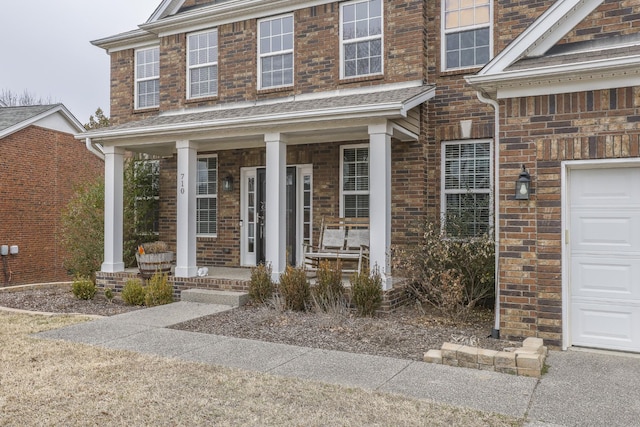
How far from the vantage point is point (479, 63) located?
9477mm

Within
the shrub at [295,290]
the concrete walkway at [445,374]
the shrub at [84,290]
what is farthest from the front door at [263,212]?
the concrete walkway at [445,374]

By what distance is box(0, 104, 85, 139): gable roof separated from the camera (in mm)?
15969

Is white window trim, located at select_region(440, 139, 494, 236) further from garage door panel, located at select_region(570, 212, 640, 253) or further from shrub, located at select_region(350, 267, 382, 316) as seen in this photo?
garage door panel, located at select_region(570, 212, 640, 253)

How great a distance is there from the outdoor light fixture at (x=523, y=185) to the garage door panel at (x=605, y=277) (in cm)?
93

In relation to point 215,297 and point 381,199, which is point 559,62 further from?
point 215,297

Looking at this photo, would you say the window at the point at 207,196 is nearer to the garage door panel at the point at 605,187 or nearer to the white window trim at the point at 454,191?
the white window trim at the point at 454,191

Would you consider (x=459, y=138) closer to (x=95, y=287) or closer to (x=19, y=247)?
(x=95, y=287)

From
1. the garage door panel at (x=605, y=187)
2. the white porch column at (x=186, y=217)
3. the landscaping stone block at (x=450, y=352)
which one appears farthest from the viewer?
the white porch column at (x=186, y=217)

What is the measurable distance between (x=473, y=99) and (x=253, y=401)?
7.01m

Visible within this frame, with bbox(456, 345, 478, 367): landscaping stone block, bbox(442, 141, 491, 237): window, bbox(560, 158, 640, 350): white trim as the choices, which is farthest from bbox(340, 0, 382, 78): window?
bbox(456, 345, 478, 367): landscaping stone block

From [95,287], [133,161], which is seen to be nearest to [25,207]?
[133,161]

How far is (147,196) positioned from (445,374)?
31.0 ft

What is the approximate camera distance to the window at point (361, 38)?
1006 centimetres

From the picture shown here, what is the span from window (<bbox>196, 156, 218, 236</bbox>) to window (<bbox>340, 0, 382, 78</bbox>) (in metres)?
3.84
